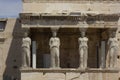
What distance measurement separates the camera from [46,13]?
3012 cm

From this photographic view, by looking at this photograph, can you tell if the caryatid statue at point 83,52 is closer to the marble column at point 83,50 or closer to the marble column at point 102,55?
the marble column at point 83,50

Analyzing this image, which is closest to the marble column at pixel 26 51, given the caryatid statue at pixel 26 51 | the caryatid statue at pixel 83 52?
the caryatid statue at pixel 26 51

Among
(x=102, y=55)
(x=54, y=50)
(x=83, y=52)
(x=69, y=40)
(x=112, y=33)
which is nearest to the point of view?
(x=54, y=50)

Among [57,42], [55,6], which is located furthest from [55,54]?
[55,6]

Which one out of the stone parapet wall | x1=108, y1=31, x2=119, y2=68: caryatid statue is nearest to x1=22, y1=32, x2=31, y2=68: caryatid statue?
the stone parapet wall

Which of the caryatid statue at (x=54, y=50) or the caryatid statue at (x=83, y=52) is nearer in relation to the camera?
the caryatid statue at (x=54, y=50)

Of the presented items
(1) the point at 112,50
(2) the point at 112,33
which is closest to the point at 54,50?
(1) the point at 112,50

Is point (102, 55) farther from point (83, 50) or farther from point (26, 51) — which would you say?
point (26, 51)

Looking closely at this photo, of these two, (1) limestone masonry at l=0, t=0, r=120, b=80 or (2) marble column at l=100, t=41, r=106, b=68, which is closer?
(1) limestone masonry at l=0, t=0, r=120, b=80

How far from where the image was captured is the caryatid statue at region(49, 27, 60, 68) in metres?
29.9

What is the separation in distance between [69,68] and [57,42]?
1544 millimetres

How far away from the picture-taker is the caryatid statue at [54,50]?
2989 cm

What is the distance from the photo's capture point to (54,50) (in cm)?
2989

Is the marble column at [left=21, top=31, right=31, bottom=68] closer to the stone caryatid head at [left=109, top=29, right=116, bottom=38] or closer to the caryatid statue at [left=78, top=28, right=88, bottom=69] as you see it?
the caryatid statue at [left=78, top=28, right=88, bottom=69]
